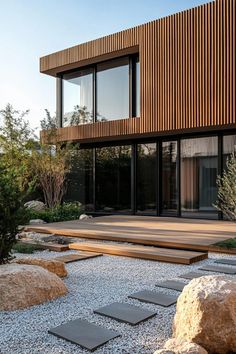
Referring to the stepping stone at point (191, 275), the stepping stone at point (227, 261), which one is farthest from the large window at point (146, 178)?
the stepping stone at point (191, 275)

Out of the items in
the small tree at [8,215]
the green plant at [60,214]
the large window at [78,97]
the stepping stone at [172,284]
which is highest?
the large window at [78,97]

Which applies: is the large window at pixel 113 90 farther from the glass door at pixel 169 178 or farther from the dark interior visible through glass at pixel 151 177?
the glass door at pixel 169 178

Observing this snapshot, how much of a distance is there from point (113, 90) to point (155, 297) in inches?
361

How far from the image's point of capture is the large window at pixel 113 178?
1177 centimetres

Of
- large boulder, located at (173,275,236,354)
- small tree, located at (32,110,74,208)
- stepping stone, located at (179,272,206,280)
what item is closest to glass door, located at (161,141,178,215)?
small tree, located at (32,110,74,208)

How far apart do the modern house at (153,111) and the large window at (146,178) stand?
33 millimetres

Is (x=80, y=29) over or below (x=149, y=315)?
over

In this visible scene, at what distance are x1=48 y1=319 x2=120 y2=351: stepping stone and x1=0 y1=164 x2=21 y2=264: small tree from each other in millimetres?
1670

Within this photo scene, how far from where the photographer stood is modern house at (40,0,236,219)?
8.82 meters

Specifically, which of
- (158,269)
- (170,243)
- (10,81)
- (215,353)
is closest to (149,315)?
(215,353)

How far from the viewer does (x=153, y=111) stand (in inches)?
384

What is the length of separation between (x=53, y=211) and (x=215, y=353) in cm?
870

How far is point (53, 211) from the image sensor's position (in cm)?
1056

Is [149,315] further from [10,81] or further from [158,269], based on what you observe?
[10,81]
